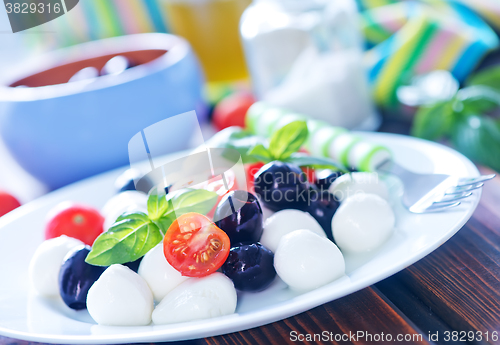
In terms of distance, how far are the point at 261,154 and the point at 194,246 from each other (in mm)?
198

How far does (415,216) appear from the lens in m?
0.56

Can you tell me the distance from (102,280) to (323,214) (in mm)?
266

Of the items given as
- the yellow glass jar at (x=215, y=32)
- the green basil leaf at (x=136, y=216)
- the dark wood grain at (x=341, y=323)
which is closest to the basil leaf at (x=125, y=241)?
the green basil leaf at (x=136, y=216)

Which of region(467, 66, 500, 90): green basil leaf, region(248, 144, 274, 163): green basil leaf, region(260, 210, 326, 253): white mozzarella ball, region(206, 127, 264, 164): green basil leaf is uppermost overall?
region(248, 144, 274, 163): green basil leaf

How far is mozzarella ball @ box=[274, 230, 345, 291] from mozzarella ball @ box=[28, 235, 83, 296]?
25 centimetres

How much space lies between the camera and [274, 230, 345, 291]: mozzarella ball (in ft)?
1.58

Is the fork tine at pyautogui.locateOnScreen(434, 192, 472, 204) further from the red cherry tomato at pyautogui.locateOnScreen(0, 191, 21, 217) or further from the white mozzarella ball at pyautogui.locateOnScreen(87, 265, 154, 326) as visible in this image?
the red cherry tomato at pyautogui.locateOnScreen(0, 191, 21, 217)

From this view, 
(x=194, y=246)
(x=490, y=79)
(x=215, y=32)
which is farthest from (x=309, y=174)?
(x=215, y=32)

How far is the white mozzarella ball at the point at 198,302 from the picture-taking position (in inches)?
18.2

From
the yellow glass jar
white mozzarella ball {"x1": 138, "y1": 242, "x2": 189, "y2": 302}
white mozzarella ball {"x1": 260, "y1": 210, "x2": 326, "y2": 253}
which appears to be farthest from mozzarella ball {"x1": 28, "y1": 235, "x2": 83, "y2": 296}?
the yellow glass jar

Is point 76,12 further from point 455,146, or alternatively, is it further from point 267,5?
point 455,146

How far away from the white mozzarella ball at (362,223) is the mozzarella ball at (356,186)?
1.9 inches

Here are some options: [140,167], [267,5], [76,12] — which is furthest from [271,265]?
[76,12]

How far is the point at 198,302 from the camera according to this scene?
0.46 metres
